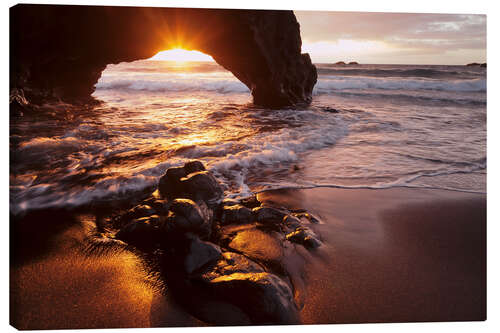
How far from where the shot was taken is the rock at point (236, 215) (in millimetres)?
2546

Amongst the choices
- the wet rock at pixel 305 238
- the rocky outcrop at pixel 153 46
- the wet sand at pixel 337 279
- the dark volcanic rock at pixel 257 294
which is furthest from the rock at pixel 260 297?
the rocky outcrop at pixel 153 46

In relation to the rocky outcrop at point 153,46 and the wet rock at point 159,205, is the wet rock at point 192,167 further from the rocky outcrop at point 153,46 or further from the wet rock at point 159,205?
the rocky outcrop at point 153,46

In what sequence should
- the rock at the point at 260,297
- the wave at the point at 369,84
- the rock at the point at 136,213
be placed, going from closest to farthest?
the rock at the point at 260,297, the rock at the point at 136,213, the wave at the point at 369,84

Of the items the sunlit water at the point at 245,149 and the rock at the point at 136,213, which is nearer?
the rock at the point at 136,213

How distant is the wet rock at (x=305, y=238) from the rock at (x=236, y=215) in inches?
16.5

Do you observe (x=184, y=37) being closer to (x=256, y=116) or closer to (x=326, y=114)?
(x=256, y=116)

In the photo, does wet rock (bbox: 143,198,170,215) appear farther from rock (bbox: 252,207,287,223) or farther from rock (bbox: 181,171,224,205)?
rock (bbox: 252,207,287,223)

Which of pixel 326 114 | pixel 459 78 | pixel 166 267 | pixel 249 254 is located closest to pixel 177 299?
pixel 166 267

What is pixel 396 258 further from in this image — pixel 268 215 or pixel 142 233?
pixel 142 233

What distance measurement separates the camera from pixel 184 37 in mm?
6105

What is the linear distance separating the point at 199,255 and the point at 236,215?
659mm

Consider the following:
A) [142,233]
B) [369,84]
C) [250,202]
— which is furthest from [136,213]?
[369,84]
